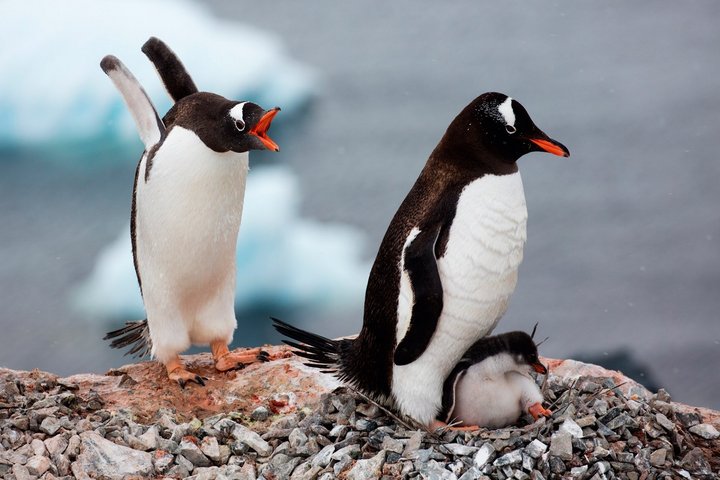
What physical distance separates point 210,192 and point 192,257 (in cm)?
25

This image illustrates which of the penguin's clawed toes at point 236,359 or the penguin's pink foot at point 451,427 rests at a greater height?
the penguin's clawed toes at point 236,359

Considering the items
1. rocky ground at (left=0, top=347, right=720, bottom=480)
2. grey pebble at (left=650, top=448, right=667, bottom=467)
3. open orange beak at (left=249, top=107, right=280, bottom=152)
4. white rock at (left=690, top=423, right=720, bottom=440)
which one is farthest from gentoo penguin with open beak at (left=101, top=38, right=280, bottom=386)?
white rock at (left=690, top=423, right=720, bottom=440)

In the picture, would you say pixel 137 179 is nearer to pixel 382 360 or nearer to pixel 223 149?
pixel 223 149

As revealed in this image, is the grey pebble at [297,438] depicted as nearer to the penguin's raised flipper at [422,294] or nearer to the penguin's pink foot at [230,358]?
the penguin's raised flipper at [422,294]

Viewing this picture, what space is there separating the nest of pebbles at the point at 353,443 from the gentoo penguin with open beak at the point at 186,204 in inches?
15.6

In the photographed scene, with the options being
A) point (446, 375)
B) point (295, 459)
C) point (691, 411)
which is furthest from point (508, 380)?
point (691, 411)

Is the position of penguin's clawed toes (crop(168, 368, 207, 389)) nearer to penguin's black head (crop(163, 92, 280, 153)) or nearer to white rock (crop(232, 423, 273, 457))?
white rock (crop(232, 423, 273, 457))

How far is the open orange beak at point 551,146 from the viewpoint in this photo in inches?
110

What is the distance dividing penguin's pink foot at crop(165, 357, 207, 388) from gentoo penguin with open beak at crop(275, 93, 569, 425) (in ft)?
3.42

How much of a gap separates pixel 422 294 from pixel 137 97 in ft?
4.78

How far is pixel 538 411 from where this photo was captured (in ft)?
9.47

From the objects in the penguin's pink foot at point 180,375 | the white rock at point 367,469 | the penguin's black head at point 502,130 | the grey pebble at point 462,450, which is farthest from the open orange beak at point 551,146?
the penguin's pink foot at point 180,375

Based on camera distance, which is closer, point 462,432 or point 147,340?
point 462,432

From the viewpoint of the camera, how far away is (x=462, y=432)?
2850mm
